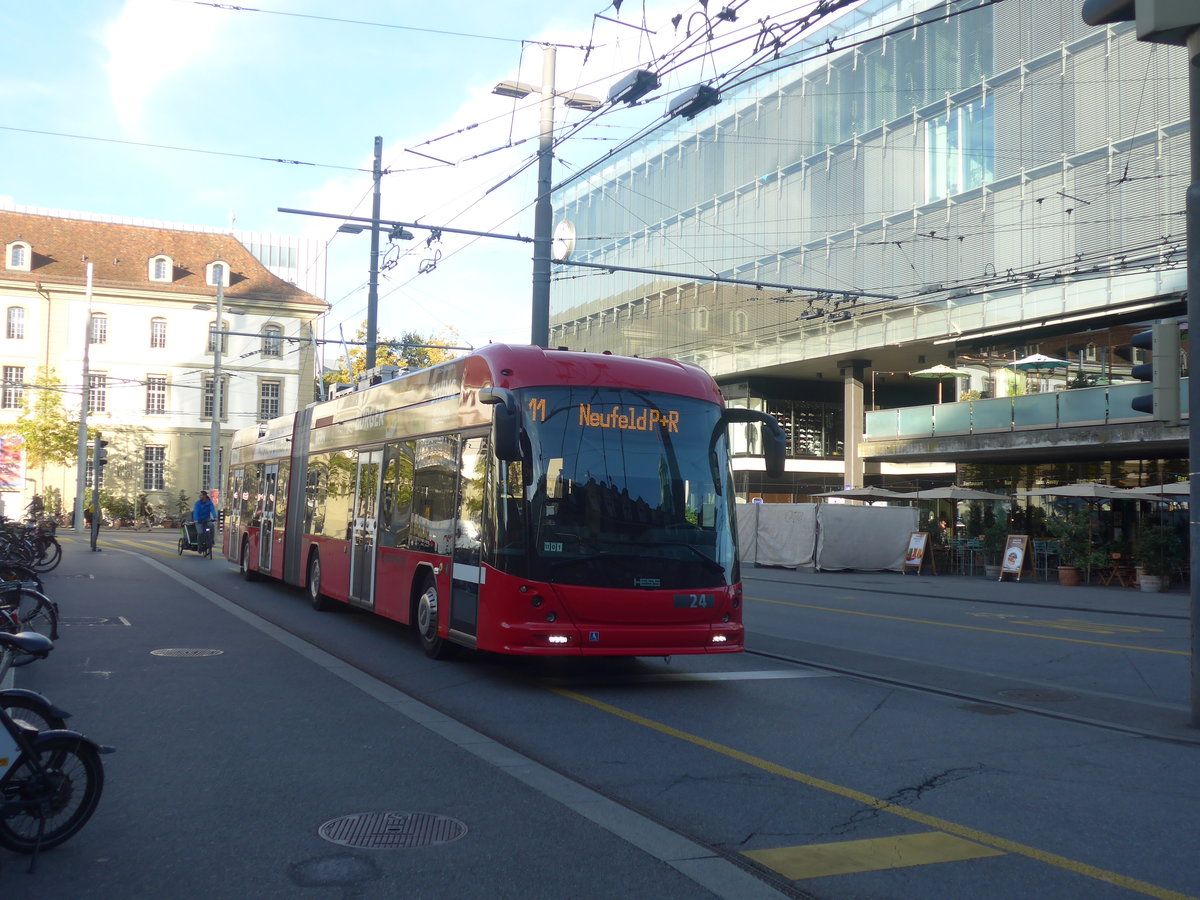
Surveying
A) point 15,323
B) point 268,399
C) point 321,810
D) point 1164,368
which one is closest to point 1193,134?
point 1164,368

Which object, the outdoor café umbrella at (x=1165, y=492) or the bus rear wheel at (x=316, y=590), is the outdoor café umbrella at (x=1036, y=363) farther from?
the bus rear wheel at (x=316, y=590)

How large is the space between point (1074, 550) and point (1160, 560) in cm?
307

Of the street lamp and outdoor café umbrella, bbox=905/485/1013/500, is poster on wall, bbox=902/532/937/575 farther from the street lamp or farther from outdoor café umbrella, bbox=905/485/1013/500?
the street lamp

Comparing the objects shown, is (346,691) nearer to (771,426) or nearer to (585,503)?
(585,503)

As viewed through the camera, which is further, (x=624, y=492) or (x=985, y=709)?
(x=624, y=492)

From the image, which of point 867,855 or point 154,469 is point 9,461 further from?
point 867,855

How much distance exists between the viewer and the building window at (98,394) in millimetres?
61031

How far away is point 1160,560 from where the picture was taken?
2764 cm

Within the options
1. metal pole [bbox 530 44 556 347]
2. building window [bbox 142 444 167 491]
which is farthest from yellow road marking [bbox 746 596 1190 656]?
building window [bbox 142 444 167 491]

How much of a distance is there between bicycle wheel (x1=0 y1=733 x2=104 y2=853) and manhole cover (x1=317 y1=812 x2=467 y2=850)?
107 cm

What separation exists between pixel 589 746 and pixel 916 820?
2.41 metres

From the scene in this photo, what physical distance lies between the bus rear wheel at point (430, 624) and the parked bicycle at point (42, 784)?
6200mm

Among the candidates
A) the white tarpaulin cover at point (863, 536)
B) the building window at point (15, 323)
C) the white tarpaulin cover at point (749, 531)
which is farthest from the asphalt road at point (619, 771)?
the building window at point (15, 323)

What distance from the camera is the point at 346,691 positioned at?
380 inches
